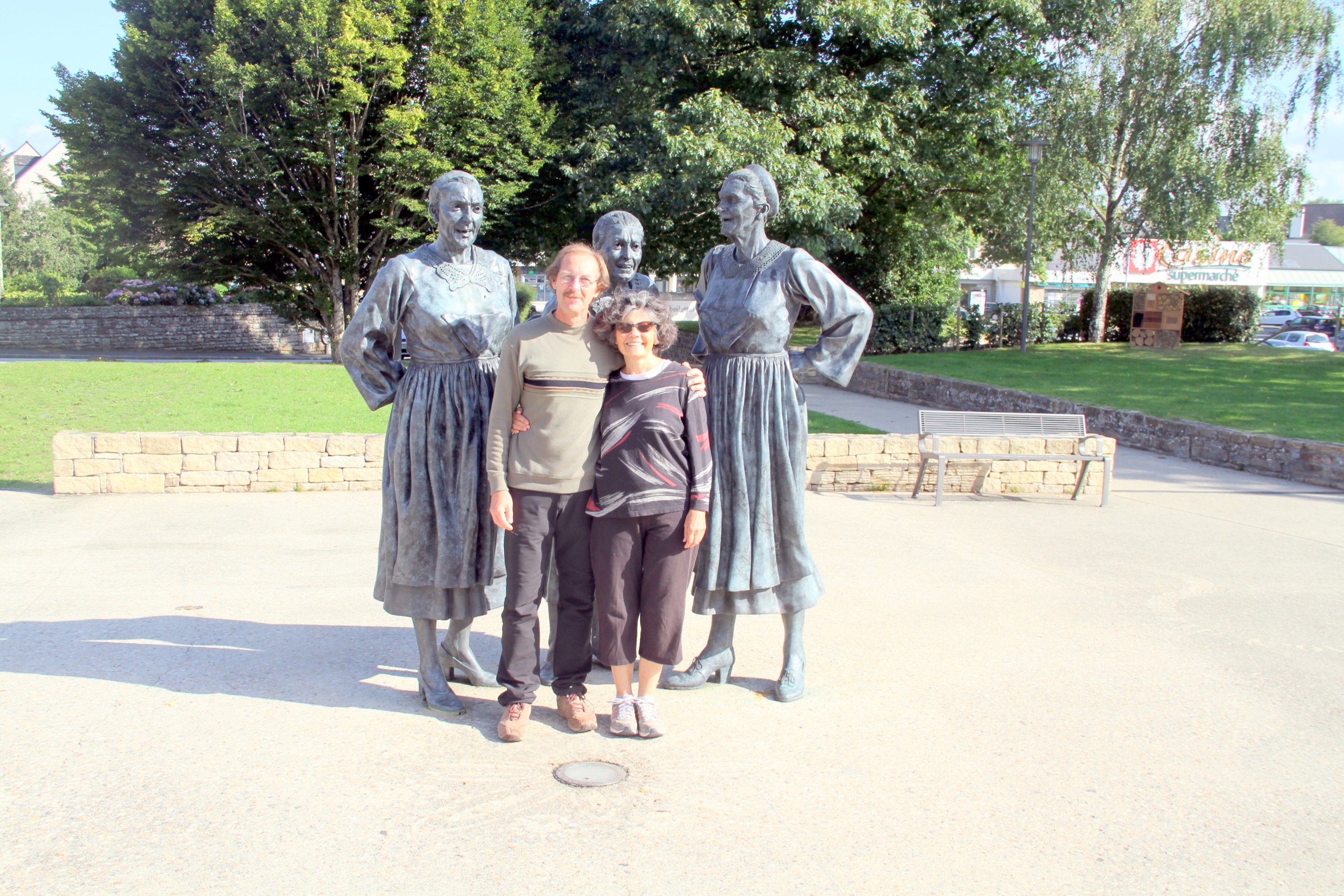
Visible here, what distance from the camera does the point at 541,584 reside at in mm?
3732

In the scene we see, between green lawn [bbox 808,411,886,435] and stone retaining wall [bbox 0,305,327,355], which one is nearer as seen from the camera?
green lawn [bbox 808,411,886,435]

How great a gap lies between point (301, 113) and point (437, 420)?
20.1 m

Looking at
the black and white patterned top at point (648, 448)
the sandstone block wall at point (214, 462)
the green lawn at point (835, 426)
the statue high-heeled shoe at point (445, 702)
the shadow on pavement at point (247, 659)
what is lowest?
the shadow on pavement at point (247, 659)

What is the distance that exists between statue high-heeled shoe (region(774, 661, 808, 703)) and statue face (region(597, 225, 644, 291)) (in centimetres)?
181

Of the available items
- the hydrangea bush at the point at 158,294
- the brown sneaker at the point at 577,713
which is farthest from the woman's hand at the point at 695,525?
the hydrangea bush at the point at 158,294

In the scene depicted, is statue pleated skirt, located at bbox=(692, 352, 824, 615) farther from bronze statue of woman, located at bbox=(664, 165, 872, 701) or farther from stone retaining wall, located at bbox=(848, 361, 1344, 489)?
stone retaining wall, located at bbox=(848, 361, 1344, 489)

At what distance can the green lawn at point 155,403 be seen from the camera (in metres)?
10.5

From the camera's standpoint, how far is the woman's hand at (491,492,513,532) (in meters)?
3.57

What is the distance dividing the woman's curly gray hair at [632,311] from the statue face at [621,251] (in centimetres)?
76

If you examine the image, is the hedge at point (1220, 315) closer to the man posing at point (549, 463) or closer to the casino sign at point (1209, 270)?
the casino sign at point (1209, 270)

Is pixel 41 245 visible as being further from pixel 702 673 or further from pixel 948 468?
pixel 702 673

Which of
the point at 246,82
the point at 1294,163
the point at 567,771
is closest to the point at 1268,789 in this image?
the point at 567,771

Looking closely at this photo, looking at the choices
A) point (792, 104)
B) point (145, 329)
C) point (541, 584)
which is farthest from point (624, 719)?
point (145, 329)

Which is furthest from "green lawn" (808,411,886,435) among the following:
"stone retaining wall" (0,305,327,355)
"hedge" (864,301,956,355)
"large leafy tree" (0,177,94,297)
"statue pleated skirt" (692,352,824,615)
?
"large leafy tree" (0,177,94,297)
